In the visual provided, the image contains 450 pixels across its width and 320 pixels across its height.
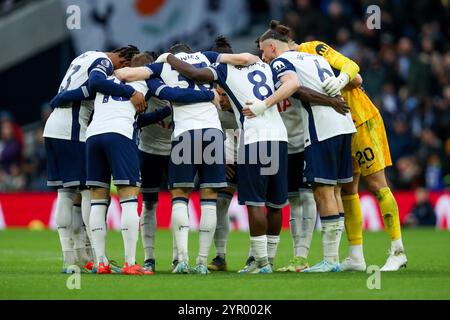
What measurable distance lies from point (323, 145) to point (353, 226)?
110 centimetres

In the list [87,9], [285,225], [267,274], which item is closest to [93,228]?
[267,274]

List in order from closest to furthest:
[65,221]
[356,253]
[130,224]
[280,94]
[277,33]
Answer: [130,224] < [280,94] < [65,221] < [277,33] < [356,253]

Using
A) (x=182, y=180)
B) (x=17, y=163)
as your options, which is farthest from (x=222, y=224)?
(x=17, y=163)

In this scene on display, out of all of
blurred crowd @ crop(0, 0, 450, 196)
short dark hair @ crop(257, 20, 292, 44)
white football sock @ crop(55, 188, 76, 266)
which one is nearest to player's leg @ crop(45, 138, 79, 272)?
white football sock @ crop(55, 188, 76, 266)

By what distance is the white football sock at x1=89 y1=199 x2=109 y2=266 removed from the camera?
10.7 meters

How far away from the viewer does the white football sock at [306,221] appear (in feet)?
38.8

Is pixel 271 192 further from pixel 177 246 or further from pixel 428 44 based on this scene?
pixel 428 44

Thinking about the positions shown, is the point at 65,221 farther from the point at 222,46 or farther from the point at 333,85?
the point at 333,85

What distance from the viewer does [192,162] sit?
10.9 meters

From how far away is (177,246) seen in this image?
10961mm

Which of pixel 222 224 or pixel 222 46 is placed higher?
pixel 222 46

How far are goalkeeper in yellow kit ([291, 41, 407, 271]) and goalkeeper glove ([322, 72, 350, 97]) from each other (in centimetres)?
36

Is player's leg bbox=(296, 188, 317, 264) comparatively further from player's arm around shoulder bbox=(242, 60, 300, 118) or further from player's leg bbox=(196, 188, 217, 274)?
player's arm around shoulder bbox=(242, 60, 300, 118)

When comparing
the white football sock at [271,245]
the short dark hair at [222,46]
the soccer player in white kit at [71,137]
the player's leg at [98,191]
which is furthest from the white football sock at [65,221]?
the short dark hair at [222,46]
